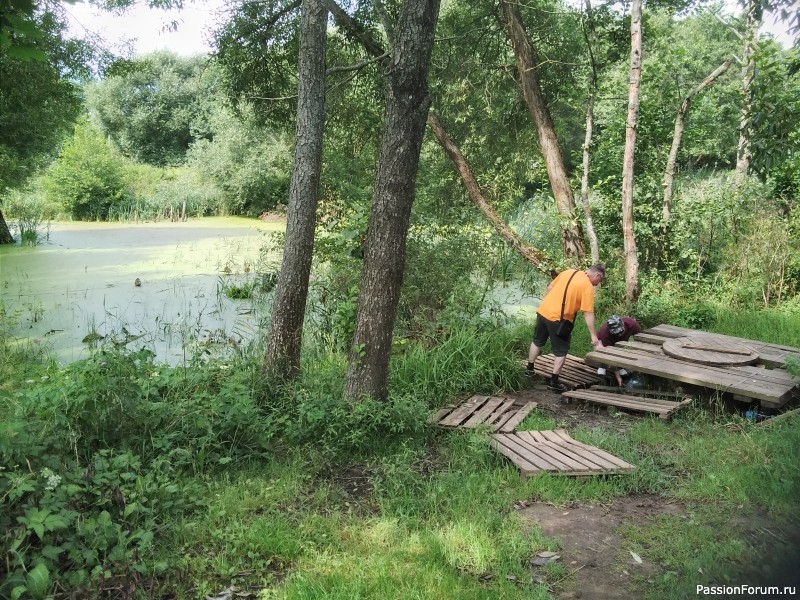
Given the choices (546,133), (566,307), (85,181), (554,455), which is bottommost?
(554,455)

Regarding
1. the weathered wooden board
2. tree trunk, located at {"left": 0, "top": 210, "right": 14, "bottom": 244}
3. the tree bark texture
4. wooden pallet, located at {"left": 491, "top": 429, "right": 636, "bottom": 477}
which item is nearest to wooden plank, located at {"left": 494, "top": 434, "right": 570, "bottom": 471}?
wooden pallet, located at {"left": 491, "top": 429, "right": 636, "bottom": 477}

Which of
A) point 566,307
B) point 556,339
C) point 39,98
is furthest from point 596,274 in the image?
point 39,98

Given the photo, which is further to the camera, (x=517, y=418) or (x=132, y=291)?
(x=132, y=291)

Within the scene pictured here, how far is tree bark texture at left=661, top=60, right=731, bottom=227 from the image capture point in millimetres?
9102

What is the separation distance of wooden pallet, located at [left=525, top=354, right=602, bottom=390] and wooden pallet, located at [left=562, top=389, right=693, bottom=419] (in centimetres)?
37

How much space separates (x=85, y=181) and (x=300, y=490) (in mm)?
23815

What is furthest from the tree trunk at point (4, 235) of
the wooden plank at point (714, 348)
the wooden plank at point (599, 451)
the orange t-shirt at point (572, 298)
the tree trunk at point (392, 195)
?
the wooden plank at point (714, 348)

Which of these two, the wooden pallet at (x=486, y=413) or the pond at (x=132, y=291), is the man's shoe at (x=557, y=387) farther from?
the pond at (x=132, y=291)

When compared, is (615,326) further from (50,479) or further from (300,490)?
(50,479)

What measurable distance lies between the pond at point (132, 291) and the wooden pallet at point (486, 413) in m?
2.33

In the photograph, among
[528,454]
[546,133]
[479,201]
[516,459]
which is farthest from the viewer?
[479,201]

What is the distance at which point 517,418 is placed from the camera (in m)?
5.58

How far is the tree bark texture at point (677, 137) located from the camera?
910 cm

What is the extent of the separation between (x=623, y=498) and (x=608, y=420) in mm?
1777
